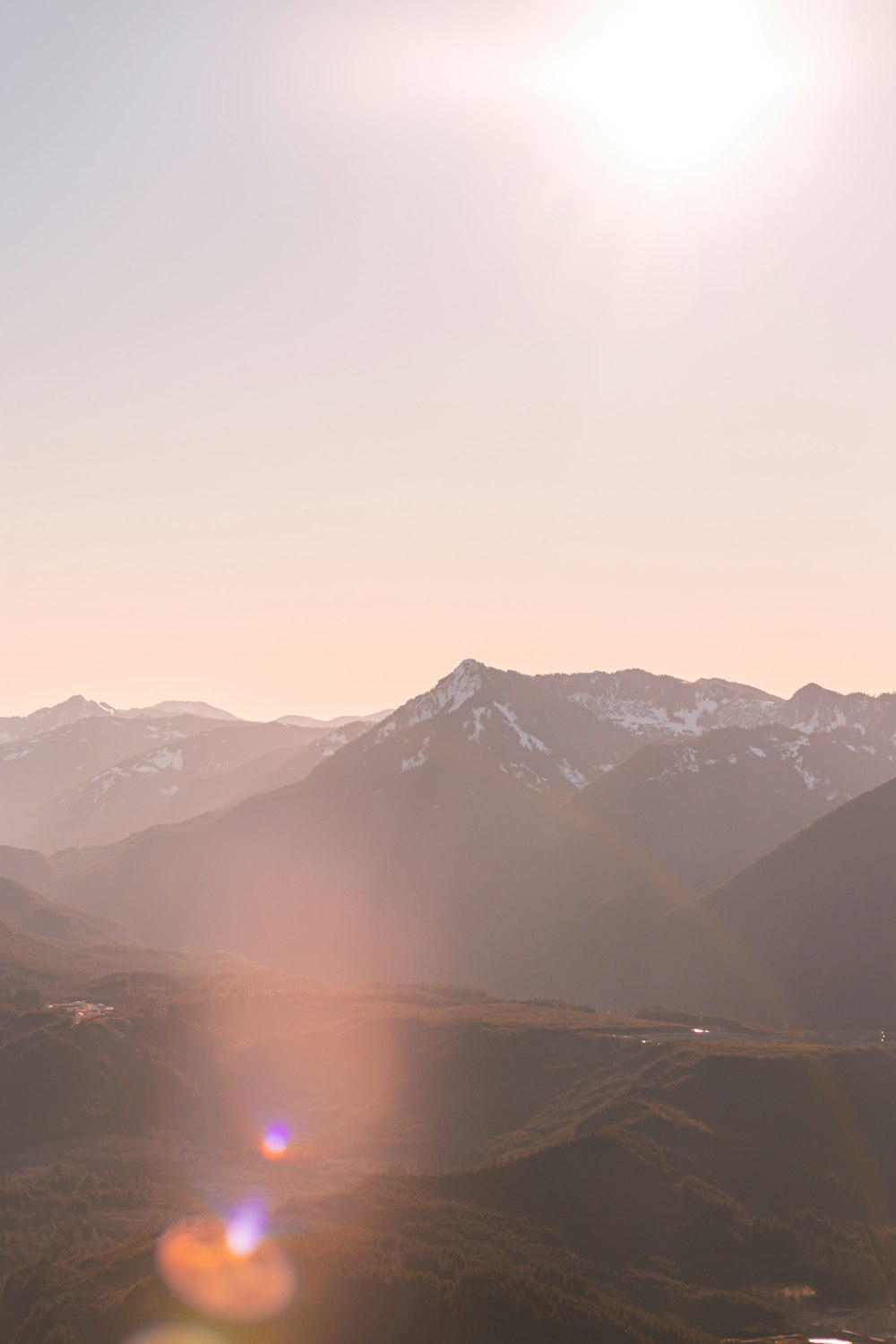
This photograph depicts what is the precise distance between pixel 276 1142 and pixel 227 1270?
39124mm

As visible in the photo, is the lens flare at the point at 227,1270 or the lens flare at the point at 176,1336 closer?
the lens flare at the point at 176,1336

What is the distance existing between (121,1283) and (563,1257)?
29865mm

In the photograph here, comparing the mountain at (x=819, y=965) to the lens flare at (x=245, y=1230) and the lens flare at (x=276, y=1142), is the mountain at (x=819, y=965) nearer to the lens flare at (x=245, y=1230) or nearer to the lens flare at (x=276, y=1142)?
the lens flare at (x=276, y=1142)

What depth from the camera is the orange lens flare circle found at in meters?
67.1

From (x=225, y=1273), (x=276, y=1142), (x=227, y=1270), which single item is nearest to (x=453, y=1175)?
(x=227, y=1270)

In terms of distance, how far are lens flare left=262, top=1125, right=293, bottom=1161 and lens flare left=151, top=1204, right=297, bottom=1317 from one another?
80.0 feet

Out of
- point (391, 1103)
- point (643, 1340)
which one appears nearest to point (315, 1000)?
point (391, 1103)

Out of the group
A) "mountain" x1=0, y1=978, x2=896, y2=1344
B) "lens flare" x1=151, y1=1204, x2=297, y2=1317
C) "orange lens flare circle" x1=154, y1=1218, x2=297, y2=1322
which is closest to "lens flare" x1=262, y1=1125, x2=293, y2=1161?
"mountain" x1=0, y1=978, x2=896, y2=1344

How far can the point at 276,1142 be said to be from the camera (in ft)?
362

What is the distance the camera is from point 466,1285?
65.1 m

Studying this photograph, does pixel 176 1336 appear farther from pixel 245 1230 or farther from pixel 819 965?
pixel 819 965

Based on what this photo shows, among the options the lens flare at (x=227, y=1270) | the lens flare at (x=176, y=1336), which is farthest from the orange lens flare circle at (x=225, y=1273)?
the lens flare at (x=176, y=1336)

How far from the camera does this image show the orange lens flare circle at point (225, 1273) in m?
67.1

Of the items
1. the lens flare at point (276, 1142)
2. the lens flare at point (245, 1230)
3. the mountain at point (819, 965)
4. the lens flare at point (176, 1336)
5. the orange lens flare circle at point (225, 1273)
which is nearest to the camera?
the lens flare at point (176, 1336)
